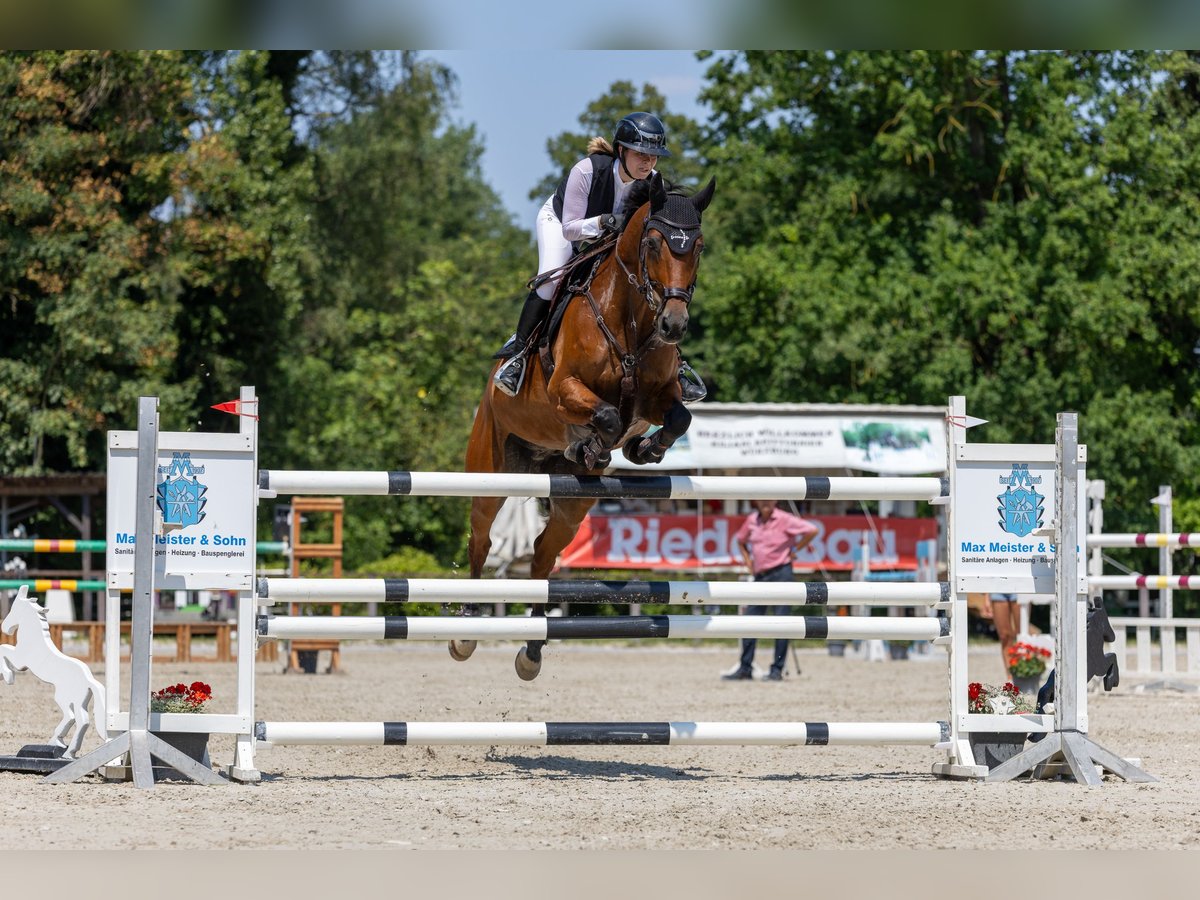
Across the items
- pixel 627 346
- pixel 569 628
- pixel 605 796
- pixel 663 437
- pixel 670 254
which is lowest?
pixel 605 796

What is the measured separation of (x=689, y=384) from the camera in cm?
645

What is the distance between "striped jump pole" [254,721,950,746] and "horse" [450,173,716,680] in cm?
90

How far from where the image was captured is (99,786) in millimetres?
5578

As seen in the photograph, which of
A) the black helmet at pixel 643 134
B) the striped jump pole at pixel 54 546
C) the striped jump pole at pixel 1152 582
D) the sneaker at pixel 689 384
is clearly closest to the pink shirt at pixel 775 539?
the striped jump pole at pixel 1152 582

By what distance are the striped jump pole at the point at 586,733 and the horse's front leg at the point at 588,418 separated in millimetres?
1093

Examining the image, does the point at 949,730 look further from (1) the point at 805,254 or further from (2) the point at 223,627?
(1) the point at 805,254

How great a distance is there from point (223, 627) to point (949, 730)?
9.44 m

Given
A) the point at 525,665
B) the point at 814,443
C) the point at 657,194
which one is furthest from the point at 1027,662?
the point at 814,443

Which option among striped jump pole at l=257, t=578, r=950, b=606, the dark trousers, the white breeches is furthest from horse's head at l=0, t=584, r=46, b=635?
the dark trousers

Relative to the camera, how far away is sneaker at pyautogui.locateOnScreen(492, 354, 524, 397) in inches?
266

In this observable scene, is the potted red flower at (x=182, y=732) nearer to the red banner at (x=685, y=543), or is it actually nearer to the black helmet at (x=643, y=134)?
the black helmet at (x=643, y=134)

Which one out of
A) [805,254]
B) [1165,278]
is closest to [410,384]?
[805,254]

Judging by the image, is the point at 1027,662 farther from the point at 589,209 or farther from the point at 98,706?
the point at 98,706

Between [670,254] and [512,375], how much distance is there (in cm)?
132
